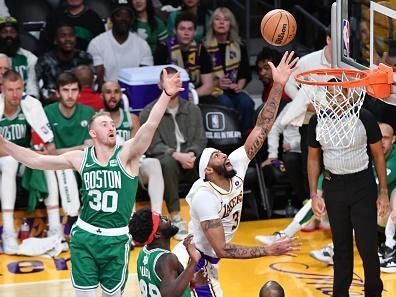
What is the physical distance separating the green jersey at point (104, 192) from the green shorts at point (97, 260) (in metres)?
0.12

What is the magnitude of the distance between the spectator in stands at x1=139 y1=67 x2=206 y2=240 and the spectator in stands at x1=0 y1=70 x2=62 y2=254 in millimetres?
1100

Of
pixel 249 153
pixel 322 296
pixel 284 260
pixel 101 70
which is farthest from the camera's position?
pixel 101 70

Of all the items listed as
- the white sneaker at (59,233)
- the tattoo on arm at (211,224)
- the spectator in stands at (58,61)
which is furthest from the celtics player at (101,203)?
the spectator in stands at (58,61)

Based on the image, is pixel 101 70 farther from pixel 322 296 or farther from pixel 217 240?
pixel 217 240

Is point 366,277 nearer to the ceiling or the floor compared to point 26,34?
nearer to the floor

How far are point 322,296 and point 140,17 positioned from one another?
4550 mm

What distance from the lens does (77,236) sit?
24.9 feet

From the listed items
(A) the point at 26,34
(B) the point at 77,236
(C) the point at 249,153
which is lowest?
(B) the point at 77,236

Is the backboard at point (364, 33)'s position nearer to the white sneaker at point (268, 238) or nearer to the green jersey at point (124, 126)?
the white sneaker at point (268, 238)

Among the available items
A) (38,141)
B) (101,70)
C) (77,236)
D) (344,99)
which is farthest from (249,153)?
(101,70)

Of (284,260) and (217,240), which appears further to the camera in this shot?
(284,260)

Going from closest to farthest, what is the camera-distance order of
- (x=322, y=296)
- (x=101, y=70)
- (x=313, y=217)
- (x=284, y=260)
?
(x=322, y=296) < (x=284, y=260) < (x=313, y=217) < (x=101, y=70)

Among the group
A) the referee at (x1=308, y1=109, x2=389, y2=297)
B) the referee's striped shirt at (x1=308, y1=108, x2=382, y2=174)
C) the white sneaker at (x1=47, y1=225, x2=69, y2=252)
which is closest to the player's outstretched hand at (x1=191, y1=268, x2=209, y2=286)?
the referee at (x1=308, y1=109, x2=389, y2=297)

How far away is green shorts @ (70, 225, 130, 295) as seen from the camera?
754 cm
